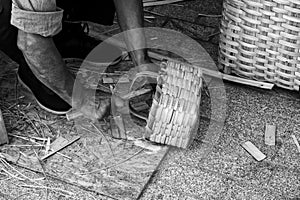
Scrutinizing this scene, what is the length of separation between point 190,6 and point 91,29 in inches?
20.8

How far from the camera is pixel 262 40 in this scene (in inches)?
94.4

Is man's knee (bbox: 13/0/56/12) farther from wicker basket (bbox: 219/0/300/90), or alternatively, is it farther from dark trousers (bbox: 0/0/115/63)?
wicker basket (bbox: 219/0/300/90)

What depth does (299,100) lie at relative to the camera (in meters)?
2.45

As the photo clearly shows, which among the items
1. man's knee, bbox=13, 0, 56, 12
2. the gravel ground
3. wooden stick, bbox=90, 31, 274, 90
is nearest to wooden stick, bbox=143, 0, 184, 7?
wooden stick, bbox=90, 31, 274, 90

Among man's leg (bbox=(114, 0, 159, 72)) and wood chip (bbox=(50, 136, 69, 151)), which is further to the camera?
man's leg (bbox=(114, 0, 159, 72))

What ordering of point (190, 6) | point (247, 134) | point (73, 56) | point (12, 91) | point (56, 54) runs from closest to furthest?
1. point (56, 54)
2. point (247, 134)
3. point (12, 91)
4. point (73, 56)
5. point (190, 6)

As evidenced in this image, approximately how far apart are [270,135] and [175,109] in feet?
1.28

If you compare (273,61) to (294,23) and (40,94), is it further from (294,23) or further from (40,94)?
(40,94)

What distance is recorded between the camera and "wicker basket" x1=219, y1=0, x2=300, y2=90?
2.30m

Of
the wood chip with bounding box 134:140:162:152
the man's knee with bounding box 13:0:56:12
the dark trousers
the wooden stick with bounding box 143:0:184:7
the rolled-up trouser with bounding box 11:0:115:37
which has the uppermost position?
the man's knee with bounding box 13:0:56:12

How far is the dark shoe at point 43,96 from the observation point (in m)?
2.28

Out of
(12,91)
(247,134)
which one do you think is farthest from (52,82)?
(247,134)

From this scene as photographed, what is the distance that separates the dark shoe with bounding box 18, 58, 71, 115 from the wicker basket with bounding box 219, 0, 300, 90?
0.68m

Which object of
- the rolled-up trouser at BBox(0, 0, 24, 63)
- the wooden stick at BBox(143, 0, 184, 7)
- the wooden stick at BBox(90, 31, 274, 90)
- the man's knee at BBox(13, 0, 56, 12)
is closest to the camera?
the man's knee at BBox(13, 0, 56, 12)
